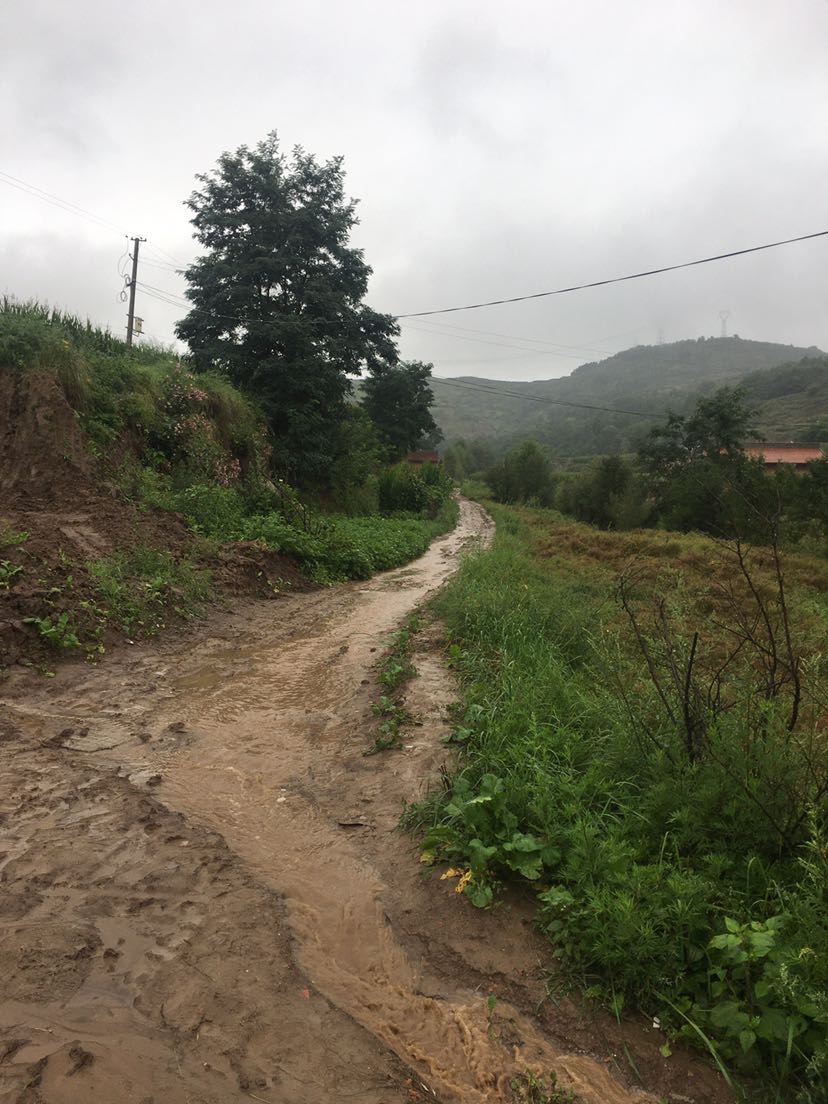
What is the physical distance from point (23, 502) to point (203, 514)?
2.77 meters

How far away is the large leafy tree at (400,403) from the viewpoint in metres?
40.7

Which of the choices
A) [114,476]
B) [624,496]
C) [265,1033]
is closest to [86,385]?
[114,476]

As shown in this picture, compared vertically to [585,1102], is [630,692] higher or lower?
higher

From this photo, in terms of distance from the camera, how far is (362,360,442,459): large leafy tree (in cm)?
4069

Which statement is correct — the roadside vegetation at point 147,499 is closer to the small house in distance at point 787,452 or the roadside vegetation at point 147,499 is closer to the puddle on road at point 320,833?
the puddle on road at point 320,833

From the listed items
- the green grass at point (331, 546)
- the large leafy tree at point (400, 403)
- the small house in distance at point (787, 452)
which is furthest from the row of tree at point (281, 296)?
the small house in distance at point (787, 452)

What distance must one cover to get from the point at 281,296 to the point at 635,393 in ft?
359

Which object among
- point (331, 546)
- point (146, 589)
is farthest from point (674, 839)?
point (331, 546)

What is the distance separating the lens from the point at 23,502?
972 centimetres

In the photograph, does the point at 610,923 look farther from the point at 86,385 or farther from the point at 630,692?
the point at 86,385

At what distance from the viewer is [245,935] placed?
9.48 feet

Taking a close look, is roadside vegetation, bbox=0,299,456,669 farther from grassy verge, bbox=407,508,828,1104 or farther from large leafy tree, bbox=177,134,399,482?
grassy verge, bbox=407,508,828,1104

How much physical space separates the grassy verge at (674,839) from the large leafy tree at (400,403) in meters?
36.0

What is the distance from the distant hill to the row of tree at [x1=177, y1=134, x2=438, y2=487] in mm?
47593
